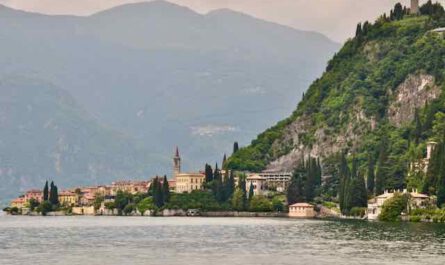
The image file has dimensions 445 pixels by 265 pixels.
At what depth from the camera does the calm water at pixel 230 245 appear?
93062 mm

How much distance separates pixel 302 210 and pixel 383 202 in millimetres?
26685

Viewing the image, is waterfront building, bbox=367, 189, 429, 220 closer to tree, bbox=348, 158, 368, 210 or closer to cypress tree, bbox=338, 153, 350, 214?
tree, bbox=348, 158, 368, 210

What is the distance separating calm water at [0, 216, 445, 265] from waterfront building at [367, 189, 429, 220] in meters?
17.1

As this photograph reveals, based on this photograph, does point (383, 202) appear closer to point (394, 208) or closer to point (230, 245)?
point (394, 208)

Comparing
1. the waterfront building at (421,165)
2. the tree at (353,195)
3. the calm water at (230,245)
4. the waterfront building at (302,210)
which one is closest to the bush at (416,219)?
the calm water at (230,245)

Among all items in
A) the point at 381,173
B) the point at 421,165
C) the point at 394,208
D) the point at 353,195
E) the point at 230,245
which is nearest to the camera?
the point at 230,245

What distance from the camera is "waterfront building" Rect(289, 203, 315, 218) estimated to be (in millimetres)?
191375

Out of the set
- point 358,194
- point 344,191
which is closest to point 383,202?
point 358,194

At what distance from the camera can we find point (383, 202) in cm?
16788

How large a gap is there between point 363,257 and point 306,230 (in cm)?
4098

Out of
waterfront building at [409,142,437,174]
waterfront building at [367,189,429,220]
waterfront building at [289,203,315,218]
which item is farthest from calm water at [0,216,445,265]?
waterfront building at [289,203,315,218]

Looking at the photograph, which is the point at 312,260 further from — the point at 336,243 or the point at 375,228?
the point at 375,228

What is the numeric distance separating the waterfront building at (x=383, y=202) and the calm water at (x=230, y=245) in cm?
1709

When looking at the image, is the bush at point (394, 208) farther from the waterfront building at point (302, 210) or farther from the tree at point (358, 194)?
the waterfront building at point (302, 210)
